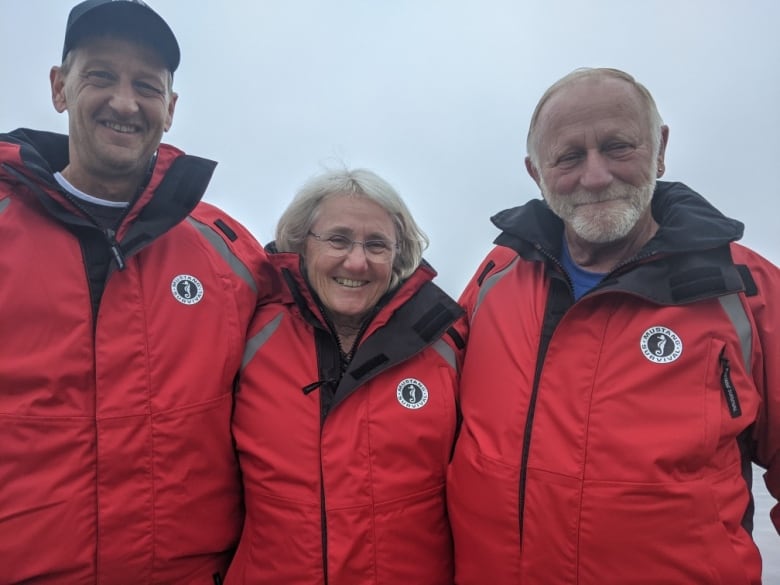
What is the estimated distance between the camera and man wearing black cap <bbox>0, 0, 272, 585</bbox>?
233 centimetres

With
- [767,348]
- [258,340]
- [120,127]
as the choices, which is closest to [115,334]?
[258,340]

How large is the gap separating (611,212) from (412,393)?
1.46m

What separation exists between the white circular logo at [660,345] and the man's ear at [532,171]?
1.18m

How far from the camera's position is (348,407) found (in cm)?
285

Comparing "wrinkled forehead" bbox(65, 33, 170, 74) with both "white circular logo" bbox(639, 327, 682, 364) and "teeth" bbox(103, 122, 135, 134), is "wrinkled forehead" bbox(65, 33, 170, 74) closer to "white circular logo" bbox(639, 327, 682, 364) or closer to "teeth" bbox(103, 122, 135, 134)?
"teeth" bbox(103, 122, 135, 134)

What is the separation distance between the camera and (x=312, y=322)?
3111 mm

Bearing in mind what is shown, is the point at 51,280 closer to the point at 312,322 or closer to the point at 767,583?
the point at 312,322

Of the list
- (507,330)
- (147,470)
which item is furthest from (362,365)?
(147,470)

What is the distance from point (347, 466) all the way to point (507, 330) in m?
1.13

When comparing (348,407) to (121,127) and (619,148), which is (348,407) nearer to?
(121,127)

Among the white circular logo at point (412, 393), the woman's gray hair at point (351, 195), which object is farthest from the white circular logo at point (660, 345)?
the woman's gray hair at point (351, 195)

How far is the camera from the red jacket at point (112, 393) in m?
2.31

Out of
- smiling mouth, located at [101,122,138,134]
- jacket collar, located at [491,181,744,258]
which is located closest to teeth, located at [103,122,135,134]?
smiling mouth, located at [101,122,138,134]

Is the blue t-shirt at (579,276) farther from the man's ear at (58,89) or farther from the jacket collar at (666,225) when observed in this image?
the man's ear at (58,89)
